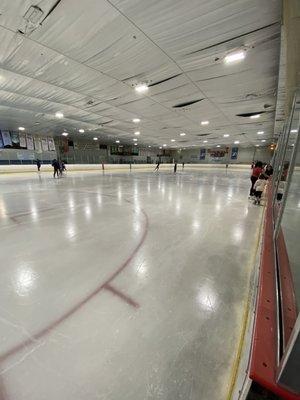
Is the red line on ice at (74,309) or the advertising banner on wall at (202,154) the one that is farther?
the advertising banner on wall at (202,154)

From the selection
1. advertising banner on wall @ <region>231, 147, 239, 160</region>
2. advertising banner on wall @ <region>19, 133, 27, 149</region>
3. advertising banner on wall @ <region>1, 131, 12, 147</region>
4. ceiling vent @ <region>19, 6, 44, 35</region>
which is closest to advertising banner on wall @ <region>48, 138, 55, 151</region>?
advertising banner on wall @ <region>19, 133, 27, 149</region>

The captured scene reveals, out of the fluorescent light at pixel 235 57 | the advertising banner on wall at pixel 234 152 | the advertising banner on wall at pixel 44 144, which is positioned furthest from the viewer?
the advertising banner on wall at pixel 234 152

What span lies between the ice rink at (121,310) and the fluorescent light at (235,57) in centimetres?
375

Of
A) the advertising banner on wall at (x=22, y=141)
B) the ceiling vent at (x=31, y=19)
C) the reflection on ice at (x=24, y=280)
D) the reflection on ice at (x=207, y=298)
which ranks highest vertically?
the ceiling vent at (x=31, y=19)

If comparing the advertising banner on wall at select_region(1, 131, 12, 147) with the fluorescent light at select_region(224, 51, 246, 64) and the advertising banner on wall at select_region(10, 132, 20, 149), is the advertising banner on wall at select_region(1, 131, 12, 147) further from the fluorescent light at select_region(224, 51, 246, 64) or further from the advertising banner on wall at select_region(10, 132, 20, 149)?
the fluorescent light at select_region(224, 51, 246, 64)

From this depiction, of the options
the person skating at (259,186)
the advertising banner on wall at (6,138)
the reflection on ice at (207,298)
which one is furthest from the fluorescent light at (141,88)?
the advertising banner on wall at (6,138)

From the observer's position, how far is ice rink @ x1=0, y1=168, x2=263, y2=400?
1155 millimetres

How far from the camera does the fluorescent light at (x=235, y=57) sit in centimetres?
411

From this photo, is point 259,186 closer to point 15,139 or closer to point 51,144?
point 15,139

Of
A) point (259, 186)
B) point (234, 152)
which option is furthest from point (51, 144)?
point (234, 152)

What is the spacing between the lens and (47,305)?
1762 millimetres

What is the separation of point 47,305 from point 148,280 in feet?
3.27

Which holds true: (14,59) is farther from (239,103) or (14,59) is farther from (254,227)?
(239,103)

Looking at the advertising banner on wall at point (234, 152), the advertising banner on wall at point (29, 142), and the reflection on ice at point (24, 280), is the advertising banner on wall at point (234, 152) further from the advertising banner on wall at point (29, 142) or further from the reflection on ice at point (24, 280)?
the reflection on ice at point (24, 280)
